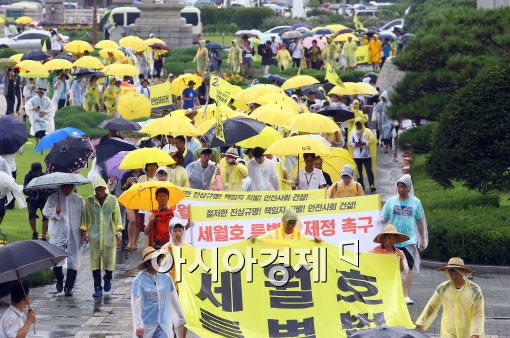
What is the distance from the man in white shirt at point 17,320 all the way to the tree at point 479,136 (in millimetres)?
10480

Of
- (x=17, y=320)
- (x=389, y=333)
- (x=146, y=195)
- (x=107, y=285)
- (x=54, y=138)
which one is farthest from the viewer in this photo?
(x=54, y=138)

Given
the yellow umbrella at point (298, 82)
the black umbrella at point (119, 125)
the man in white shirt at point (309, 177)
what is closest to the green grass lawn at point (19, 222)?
the black umbrella at point (119, 125)

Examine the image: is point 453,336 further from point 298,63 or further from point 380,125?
point 298,63

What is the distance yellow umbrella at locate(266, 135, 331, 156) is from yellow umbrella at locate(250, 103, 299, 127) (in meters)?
3.63

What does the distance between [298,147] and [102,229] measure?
357 centimetres

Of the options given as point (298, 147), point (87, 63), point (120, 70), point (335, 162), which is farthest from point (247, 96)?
point (87, 63)

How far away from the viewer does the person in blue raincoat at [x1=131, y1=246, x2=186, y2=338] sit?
41.1 ft

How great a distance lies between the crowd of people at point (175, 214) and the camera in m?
12.4

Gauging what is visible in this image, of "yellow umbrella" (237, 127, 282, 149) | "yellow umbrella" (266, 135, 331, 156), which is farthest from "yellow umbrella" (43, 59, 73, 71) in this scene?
"yellow umbrella" (266, 135, 331, 156)

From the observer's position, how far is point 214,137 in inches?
790

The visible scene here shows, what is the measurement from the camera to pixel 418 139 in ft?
84.1

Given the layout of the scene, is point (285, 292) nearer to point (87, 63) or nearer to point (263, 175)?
point (263, 175)

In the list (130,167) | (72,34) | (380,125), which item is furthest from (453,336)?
(72,34)

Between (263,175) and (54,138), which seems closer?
(263,175)
